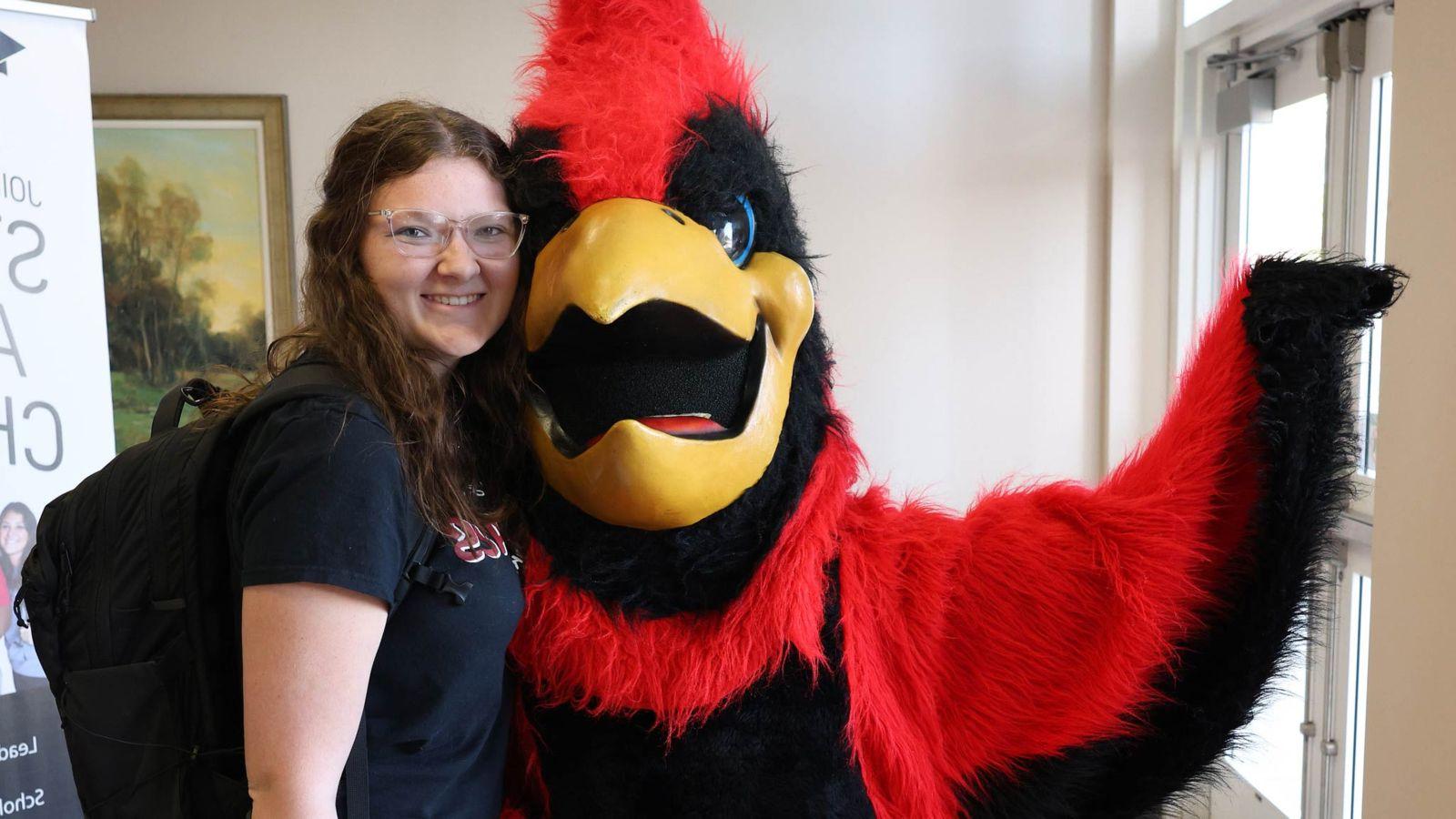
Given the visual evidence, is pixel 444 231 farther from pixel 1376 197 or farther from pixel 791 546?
pixel 1376 197

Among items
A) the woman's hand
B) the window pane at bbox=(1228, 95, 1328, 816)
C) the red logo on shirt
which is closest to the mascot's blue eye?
the red logo on shirt

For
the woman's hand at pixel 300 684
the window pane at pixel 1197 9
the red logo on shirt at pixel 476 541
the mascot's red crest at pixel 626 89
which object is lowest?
the woman's hand at pixel 300 684

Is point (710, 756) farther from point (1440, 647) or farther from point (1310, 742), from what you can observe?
point (1310, 742)

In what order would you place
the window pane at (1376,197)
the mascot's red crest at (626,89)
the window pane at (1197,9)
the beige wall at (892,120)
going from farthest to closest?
the beige wall at (892,120) → the window pane at (1197,9) → the window pane at (1376,197) → the mascot's red crest at (626,89)

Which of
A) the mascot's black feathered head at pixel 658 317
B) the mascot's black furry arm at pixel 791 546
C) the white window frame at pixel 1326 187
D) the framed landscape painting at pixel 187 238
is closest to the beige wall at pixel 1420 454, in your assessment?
the white window frame at pixel 1326 187

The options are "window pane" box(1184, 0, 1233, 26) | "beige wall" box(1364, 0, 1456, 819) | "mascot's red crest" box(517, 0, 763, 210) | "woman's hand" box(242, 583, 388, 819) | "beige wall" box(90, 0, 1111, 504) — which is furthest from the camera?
"beige wall" box(90, 0, 1111, 504)

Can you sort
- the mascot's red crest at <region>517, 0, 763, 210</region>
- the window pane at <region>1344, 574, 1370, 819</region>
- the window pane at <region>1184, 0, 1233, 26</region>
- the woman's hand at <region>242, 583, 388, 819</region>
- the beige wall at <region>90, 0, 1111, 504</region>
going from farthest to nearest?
the beige wall at <region>90, 0, 1111, 504</region>, the window pane at <region>1184, 0, 1233, 26</region>, the window pane at <region>1344, 574, 1370, 819</region>, the mascot's red crest at <region>517, 0, 763, 210</region>, the woman's hand at <region>242, 583, 388, 819</region>

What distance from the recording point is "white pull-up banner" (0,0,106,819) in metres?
1.90

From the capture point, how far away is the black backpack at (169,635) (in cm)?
86

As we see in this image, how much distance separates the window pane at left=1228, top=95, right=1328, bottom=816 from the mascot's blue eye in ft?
4.64

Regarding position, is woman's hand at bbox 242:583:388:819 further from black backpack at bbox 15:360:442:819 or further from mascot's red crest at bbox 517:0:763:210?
mascot's red crest at bbox 517:0:763:210

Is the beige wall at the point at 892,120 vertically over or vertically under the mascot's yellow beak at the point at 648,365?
over

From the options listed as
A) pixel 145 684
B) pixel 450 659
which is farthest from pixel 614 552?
pixel 145 684

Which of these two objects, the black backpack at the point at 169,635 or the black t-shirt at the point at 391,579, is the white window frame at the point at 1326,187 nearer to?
the black t-shirt at the point at 391,579
